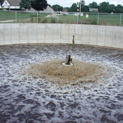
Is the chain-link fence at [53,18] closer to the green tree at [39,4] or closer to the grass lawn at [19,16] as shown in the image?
the grass lawn at [19,16]

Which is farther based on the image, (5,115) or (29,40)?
(29,40)

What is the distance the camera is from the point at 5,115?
17.1 ft

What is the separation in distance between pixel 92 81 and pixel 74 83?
0.87 m

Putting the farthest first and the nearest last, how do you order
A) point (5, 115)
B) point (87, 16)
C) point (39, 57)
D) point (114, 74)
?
point (87, 16)
point (39, 57)
point (114, 74)
point (5, 115)

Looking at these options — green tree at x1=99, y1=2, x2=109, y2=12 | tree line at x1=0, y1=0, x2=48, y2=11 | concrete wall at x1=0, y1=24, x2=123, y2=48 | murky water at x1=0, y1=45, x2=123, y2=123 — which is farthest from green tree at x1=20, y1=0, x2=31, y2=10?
murky water at x1=0, y1=45, x2=123, y2=123

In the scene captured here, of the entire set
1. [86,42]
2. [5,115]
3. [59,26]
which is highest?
[59,26]

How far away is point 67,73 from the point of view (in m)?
8.79

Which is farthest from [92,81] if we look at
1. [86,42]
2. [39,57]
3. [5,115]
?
[86,42]

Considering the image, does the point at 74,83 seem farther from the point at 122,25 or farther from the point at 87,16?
the point at 87,16

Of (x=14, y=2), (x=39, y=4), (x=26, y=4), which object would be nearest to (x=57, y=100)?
(x=26, y=4)

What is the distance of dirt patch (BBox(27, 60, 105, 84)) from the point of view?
322 inches

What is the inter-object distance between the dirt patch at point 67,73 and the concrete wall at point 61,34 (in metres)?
7.54

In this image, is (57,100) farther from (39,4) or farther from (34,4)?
(34,4)

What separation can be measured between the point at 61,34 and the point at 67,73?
10104 mm
